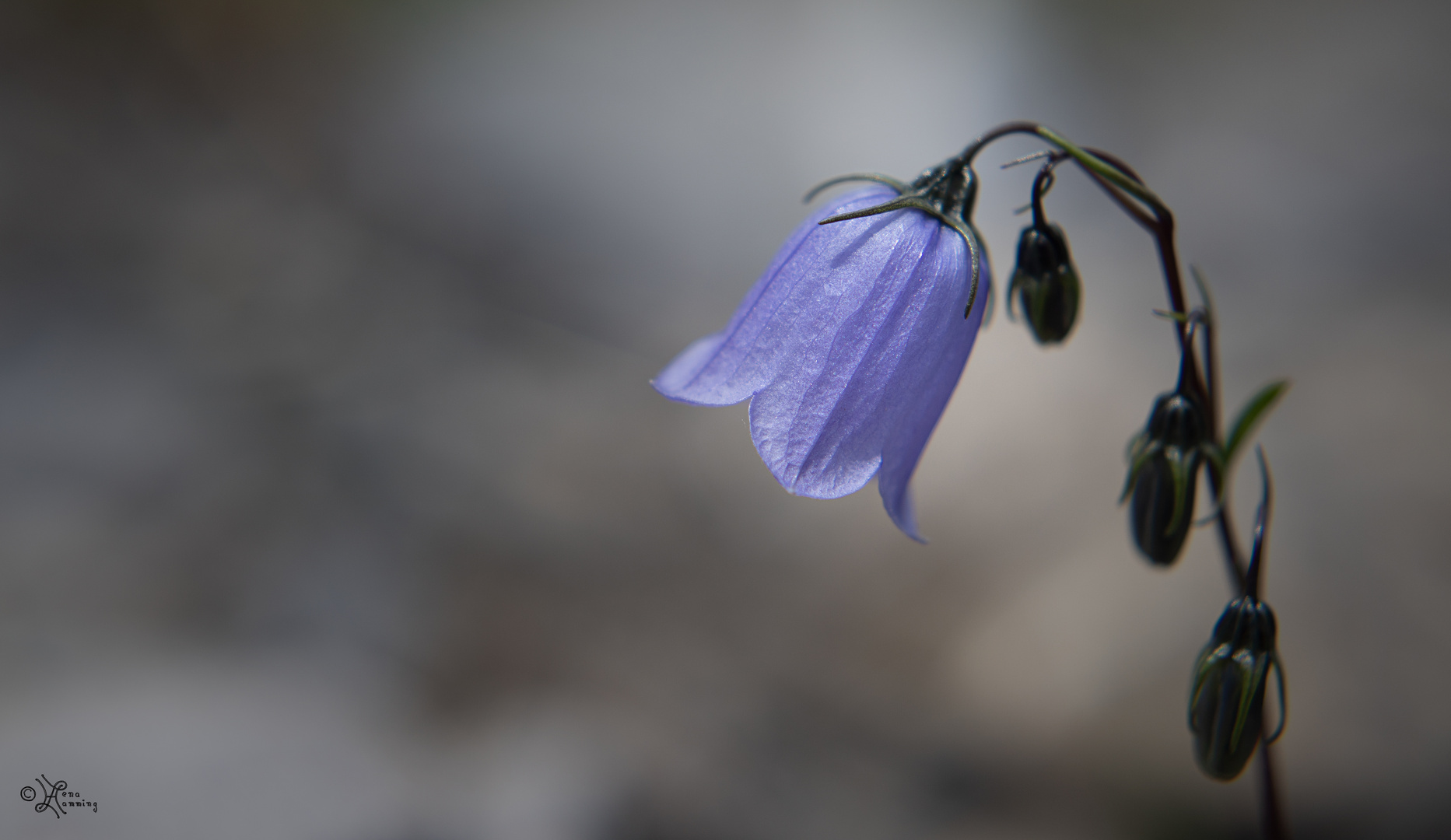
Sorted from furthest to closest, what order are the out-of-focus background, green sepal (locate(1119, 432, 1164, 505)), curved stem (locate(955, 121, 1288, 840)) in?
the out-of-focus background < green sepal (locate(1119, 432, 1164, 505)) < curved stem (locate(955, 121, 1288, 840))

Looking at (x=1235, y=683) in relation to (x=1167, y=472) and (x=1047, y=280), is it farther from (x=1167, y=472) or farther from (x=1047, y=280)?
(x=1047, y=280)

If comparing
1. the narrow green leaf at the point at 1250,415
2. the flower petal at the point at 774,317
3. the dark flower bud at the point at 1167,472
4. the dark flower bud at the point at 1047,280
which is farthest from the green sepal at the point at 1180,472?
the flower petal at the point at 774,317

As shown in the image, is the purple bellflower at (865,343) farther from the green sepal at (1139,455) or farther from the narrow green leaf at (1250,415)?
the narrow green leaf at (1250,415)

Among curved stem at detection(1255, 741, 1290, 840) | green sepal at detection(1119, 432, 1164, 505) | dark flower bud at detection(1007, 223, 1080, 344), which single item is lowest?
curved stem at detection(1255, 741, 1290, 840)

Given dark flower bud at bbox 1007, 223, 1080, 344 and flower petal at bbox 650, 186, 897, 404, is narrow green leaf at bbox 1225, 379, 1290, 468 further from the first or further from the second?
flower petal at bbox 650, 186, 897, 404

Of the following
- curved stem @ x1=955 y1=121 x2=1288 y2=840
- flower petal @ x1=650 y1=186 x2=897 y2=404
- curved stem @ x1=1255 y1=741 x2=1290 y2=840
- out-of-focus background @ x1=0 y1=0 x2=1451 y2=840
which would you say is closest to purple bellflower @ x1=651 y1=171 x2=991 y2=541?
flower petal @ x1=650 y1=186 x2=897 y2=404

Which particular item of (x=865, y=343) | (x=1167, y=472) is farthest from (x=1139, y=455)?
(x=865, y=343)
